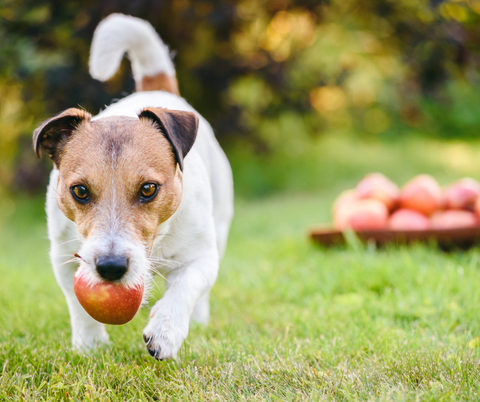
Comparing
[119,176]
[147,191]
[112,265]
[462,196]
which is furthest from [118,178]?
[462,196]

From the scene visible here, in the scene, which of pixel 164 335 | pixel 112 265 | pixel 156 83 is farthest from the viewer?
pixel 156 83

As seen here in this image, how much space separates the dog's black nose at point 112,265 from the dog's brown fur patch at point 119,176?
0.14 m

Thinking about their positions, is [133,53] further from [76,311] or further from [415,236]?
[415,236]

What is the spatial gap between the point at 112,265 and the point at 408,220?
11.0 feet

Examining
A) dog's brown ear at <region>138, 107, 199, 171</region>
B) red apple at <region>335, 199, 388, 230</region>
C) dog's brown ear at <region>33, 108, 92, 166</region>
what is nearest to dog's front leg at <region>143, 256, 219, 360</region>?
dog's brown ear at <region>138, 107, 199, 171</region>

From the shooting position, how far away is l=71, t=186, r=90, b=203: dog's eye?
220 cm

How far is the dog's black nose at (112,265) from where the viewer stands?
1.94 meters

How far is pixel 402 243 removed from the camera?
14.4 feet

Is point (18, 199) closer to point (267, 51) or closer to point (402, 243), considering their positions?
point (267, 51)

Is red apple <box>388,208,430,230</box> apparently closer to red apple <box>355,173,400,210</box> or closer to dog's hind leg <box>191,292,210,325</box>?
red apple <box>355,173,400,210</box>

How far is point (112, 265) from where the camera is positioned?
76.5 inches

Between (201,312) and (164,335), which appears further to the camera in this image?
(201,312)

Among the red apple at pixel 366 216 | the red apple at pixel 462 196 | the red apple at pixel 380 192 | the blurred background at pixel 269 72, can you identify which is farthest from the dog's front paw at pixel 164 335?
the blurred background at pixel 269 72

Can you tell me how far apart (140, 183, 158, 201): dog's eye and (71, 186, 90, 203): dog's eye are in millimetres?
241
